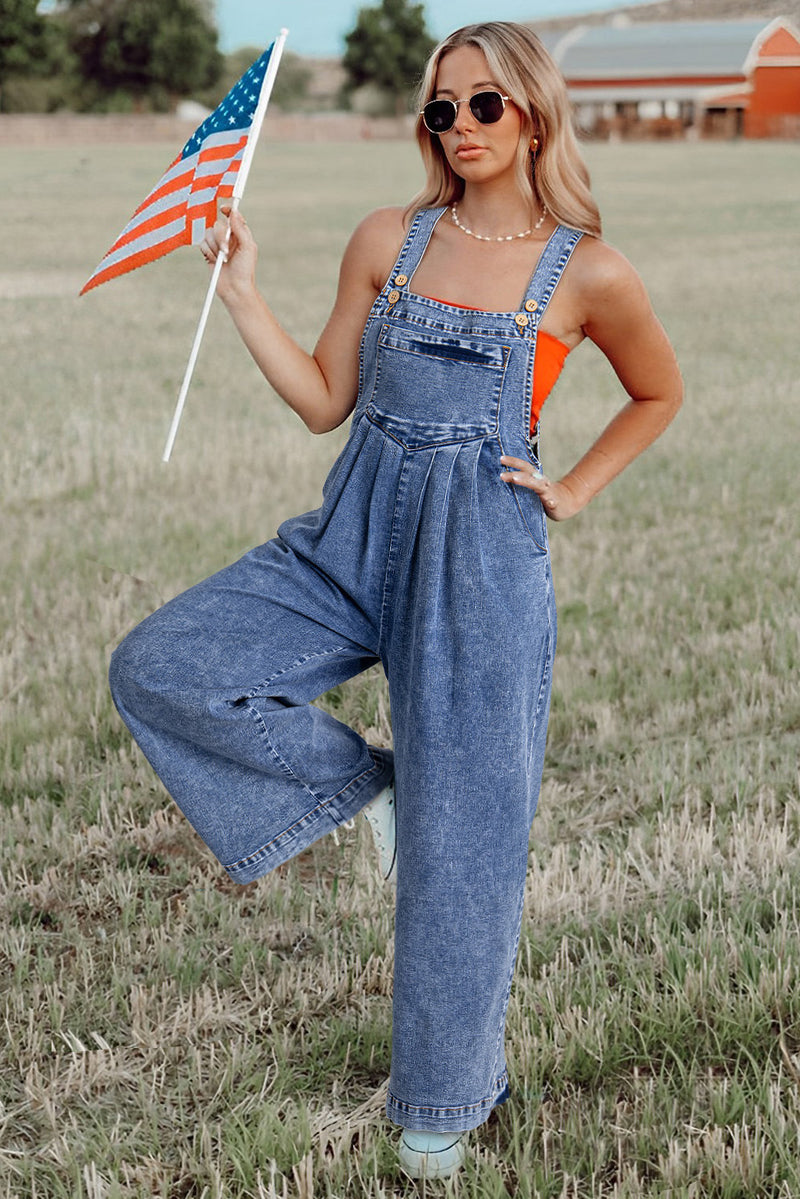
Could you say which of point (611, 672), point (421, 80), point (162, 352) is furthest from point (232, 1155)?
point (162, 352)

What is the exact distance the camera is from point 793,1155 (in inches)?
116

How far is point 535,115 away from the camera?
302cm

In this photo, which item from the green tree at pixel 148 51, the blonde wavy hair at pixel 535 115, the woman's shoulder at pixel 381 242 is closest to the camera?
the blonde wavy hair at pixel 535 115

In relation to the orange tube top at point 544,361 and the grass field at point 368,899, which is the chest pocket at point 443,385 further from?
the grass field at point 368,899

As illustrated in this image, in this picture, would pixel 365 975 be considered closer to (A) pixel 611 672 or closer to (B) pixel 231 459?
(A) pixel 611 672

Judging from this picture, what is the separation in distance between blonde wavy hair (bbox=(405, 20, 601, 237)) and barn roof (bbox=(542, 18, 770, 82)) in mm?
96484

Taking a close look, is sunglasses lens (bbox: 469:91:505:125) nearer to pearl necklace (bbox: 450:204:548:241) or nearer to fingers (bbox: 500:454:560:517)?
pearl necklace (bbox: 450:204:548:241)

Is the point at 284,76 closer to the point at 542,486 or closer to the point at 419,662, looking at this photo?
the point at 542,486

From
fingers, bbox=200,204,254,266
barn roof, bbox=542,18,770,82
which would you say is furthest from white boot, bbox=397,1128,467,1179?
barn roof, bbox=542,18,770,82

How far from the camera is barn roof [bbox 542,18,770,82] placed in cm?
9831

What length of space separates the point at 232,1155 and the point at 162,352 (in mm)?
11991

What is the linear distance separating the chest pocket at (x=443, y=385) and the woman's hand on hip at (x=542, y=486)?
0.29 feet

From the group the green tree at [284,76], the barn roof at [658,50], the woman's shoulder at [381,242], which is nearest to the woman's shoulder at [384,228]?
the woman's shoulder at [381,242]

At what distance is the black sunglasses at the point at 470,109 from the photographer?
2.95 metres
